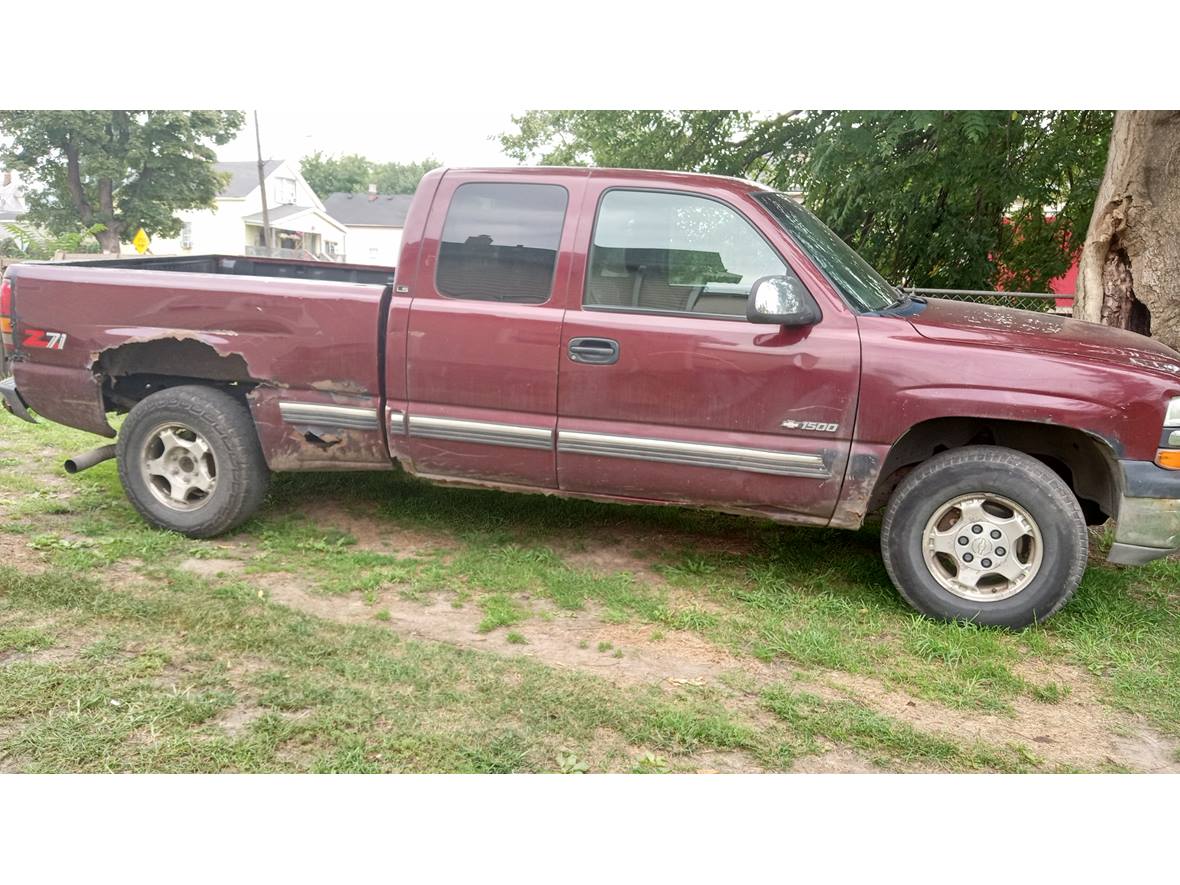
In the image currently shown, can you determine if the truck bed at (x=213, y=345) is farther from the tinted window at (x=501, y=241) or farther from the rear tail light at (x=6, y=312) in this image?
the tinted window at (x=501, y=241)

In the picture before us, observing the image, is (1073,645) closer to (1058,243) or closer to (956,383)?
(956,383)

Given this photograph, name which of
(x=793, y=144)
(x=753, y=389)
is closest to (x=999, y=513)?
(x=753, y=389)

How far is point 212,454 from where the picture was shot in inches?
200

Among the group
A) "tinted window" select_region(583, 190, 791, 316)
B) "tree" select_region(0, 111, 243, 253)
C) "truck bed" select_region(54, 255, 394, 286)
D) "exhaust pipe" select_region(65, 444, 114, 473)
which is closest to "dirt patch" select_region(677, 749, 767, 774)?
"tinted window" select_region(583, 190, 791, 316)

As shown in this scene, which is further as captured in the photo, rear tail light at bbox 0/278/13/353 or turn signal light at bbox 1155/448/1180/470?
rear tail light at bbox 0/278/13/353

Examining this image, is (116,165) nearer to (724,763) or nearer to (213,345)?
(213,345)

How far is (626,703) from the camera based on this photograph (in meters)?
3.46

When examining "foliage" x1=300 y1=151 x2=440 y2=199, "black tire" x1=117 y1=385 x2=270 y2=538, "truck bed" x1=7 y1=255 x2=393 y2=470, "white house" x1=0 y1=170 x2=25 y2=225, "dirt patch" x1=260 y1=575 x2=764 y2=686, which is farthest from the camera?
"foliage" x1=300 y1=151 x2=440 y2=199

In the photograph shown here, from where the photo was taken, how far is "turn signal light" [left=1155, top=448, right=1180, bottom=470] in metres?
4.00

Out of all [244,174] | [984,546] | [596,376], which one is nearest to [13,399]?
[596,376]

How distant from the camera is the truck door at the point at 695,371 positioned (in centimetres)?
427

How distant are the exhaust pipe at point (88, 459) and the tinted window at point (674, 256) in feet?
9.92

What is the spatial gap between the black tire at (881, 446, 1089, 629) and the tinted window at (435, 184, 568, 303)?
2.04 metres

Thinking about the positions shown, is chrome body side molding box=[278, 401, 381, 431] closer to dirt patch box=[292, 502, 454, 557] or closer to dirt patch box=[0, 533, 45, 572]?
dirt patch box=[292, 502, 454, 557]
